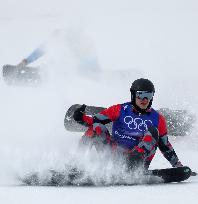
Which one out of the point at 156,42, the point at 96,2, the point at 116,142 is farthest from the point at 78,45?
the point at 96,2

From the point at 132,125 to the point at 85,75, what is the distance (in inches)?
284

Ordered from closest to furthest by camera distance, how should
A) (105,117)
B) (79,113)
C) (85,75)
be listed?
(79,113)
(105,117)
(85,75)

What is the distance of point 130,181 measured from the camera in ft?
15.4

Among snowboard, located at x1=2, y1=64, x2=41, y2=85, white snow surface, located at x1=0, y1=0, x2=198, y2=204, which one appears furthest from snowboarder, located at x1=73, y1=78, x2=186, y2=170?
snowboard, located at x1=2, y1=64, x2=41, y2=85

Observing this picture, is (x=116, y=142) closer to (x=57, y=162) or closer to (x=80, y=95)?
(x=57, y=162)

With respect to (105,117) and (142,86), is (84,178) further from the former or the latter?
(142,86)

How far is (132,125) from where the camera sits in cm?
519

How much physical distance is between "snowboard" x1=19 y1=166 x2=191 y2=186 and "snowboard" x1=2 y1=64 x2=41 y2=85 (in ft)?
24.1

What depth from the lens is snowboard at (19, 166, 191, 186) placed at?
4.42m

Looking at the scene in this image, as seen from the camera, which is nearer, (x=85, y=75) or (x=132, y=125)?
(x=132, y=125)

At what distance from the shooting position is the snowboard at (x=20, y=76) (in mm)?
11853

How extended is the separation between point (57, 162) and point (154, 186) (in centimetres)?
87

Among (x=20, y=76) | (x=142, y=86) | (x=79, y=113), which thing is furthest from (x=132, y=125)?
(x=20, y=76)

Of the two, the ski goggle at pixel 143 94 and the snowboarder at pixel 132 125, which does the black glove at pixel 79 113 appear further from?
the ski goggle at pixel 143 94
